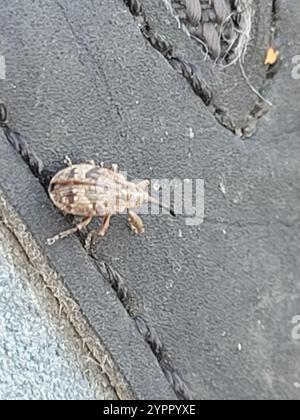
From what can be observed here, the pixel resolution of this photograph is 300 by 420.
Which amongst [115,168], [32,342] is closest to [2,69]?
[115,168]

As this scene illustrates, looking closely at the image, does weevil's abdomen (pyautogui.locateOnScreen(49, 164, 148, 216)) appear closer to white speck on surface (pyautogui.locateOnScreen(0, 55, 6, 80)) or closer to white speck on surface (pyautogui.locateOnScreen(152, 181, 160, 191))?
white speck on surface (pyautogui.locateOnScreen(152, 181, 160, 191))

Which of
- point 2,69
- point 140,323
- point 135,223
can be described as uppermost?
point 2,69

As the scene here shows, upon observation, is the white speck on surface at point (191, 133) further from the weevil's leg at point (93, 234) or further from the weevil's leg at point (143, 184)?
the weevil's leg at point (93, 234)

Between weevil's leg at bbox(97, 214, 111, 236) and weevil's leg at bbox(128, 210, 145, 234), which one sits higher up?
weevil's leg at bbox(97, 214, 111, 236)

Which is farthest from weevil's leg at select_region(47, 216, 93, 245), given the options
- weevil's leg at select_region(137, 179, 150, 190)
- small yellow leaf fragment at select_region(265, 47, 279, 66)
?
small yellow leaf fragment at select_region(265, 47, 279, 66)

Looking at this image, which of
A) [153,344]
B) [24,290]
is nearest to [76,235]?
[24,290]

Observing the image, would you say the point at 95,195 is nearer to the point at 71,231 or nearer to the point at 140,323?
the point at 71,231
